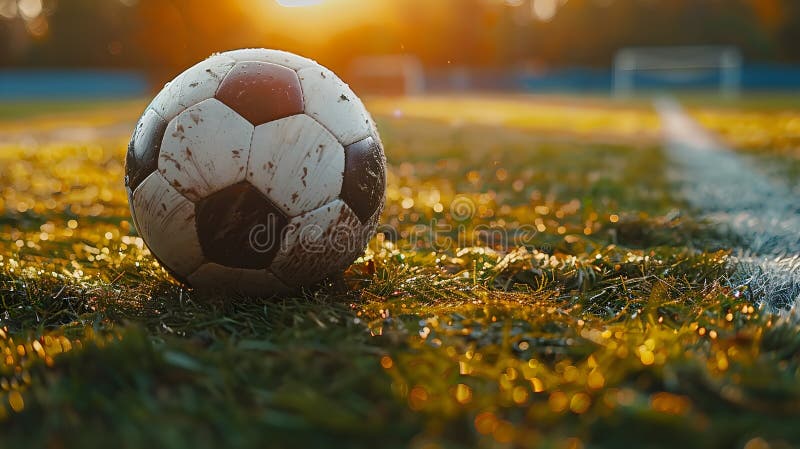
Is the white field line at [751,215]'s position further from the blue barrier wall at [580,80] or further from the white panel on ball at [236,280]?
the blue barrier wall at [580,80]

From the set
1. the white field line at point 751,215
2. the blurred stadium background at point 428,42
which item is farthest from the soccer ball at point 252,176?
the blurred stadium background at point 428,42

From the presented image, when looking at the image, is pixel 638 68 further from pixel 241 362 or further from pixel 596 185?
pixel 241 362

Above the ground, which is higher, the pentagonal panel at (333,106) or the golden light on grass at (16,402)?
the pentagonal panel at (333,106)

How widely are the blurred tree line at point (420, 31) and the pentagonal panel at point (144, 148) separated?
3391 centimetres

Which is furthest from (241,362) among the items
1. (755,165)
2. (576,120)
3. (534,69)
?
(534,69)

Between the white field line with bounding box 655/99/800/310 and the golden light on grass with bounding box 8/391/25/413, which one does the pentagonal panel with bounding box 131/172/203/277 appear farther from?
the white field line with bounding box 655/99/800/310

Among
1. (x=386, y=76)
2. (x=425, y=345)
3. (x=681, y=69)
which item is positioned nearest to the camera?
(x=425, y=345)

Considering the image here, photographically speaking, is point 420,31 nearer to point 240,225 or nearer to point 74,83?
point 74,83

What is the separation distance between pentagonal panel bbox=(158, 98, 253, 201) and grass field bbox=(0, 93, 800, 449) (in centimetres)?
45

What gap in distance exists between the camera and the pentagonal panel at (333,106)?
2602mm

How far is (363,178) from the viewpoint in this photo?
2676 millimetres

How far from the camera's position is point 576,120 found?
14.9m

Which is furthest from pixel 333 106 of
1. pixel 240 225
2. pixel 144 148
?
pixel 144 148

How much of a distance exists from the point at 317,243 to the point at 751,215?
117 inches
